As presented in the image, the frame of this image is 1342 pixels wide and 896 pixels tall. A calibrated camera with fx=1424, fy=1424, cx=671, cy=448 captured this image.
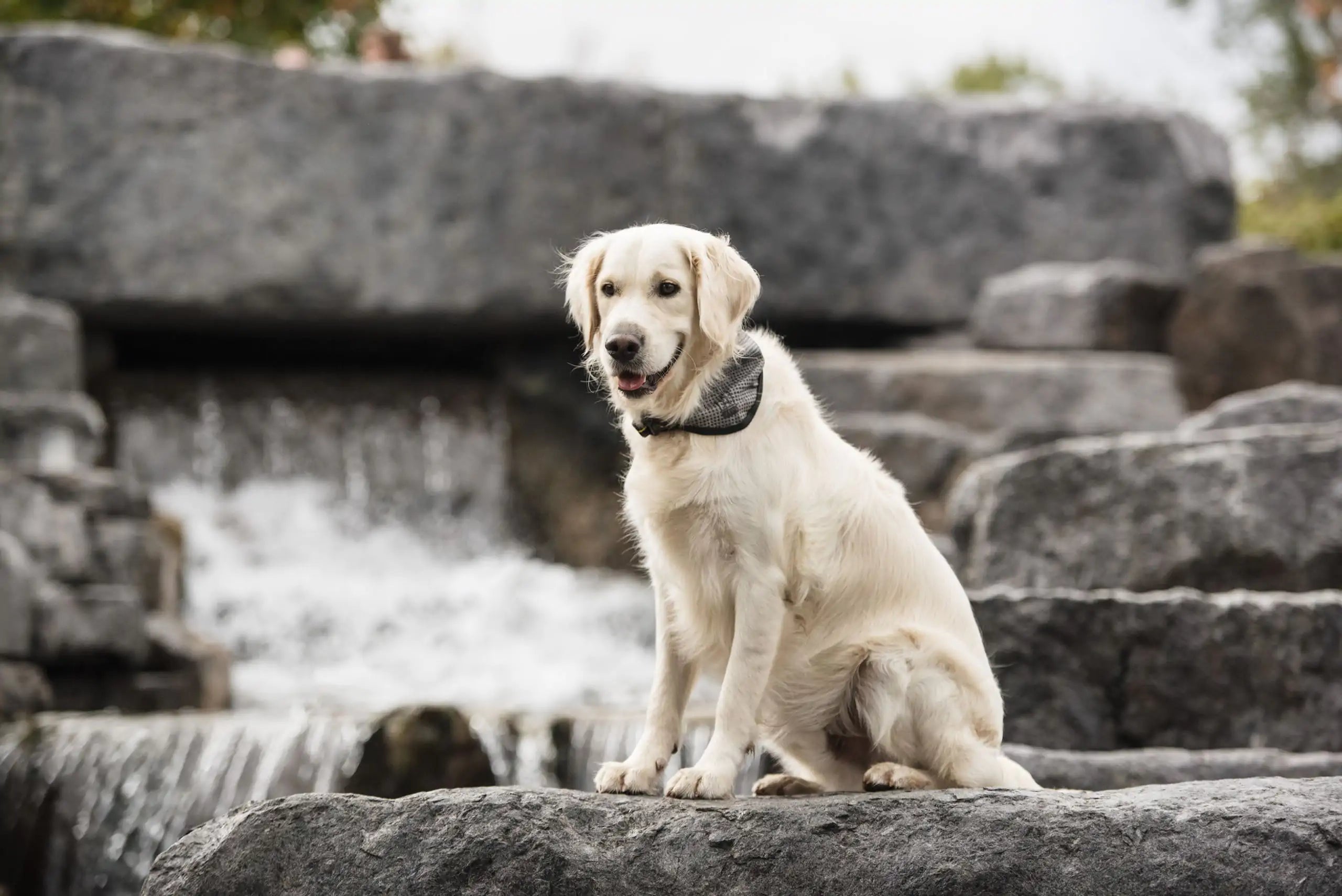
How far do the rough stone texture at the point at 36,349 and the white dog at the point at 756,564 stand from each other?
272 inches

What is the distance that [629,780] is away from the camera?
304 cm

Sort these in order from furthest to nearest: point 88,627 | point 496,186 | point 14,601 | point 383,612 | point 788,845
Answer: point 496,186 < point 383,612 < point 88,627 < point 14,601 < point 788,845

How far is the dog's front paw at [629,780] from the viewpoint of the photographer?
304 cm

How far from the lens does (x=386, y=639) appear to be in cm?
940

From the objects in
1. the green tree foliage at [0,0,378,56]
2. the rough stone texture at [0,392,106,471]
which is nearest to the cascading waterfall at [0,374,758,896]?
the rough stone texture at [0,392,106,471]

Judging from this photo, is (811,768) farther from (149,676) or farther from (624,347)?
(149,676)

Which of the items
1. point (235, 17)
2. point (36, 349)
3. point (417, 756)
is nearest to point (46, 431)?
point (36, 349)

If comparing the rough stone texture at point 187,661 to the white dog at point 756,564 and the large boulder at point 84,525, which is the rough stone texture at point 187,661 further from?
the white dog at point 756,564

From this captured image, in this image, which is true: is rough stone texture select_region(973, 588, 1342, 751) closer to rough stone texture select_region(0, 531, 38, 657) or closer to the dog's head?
the dog's head

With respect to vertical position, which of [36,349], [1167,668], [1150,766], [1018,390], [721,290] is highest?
[721,290]

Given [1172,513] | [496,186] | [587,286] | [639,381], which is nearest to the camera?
[639,381]

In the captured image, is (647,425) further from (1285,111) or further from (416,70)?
(1285,111)

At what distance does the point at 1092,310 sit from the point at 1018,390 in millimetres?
1028

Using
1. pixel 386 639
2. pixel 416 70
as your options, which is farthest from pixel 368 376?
pixel 386 639
